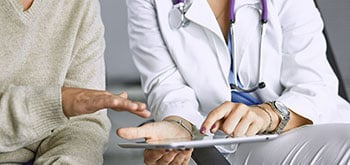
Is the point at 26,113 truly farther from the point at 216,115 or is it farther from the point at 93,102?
the point at 216,115

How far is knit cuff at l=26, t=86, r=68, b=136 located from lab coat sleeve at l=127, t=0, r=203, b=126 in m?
0.30

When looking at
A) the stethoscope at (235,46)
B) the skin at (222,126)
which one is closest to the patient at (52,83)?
the skin at (222,126)

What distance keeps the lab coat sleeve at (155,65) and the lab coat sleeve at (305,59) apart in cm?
21

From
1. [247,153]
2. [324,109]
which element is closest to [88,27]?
[247,153]

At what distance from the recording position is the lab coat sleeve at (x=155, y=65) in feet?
4.80

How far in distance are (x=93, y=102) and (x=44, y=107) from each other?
0.37ft

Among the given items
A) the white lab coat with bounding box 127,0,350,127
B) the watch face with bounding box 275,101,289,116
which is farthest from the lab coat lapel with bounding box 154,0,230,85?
the watch face with bounding box 275,101,289,116

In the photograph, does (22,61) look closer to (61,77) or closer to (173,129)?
(61,77)

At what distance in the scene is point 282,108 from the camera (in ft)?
4.58

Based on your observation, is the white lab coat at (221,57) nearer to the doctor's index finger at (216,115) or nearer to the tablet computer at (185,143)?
the doctor's index finger at (216,115)

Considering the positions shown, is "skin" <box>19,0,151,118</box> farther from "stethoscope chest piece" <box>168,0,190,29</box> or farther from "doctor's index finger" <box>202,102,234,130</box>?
"stethoscope chest piece" <box>168,0,190,29</box>

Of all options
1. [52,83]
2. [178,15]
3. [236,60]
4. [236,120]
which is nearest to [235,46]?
[236,60]

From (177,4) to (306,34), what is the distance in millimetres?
281

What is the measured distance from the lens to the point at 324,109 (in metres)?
1.45
